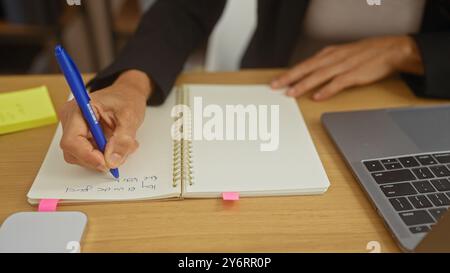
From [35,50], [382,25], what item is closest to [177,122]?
[382,25]

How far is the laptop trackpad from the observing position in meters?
0.57

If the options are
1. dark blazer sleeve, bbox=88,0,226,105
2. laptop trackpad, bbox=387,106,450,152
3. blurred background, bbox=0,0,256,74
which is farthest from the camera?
blurred background, bbox=0,0,256,74

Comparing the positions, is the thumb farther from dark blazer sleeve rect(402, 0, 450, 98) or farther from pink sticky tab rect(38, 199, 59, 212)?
dark blazer sleeve rect(402, 0, 450, 98)

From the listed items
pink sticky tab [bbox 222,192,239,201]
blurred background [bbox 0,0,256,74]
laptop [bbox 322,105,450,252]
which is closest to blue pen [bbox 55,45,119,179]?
pink sticky tab [bbox 222,192,239,201]

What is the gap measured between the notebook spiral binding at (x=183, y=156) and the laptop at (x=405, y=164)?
0.19 m

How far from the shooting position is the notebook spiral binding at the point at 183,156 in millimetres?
520

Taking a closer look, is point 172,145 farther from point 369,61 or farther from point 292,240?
point 369,61

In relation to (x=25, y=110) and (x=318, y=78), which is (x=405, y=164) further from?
(x=25, y=110)

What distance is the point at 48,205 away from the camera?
486mm

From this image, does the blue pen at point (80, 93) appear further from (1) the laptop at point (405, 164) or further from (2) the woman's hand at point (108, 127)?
(1) the laptop at point (405, 164)

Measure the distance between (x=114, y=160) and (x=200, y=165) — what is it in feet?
0.33

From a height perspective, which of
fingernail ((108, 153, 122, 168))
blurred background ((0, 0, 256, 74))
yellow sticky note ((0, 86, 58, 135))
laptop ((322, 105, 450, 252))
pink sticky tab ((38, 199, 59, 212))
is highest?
fingernail ((108, 153, 122, 168))

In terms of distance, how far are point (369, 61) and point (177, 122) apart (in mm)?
347

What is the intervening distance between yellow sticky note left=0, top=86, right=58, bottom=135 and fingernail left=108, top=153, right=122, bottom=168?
186 millimetres
